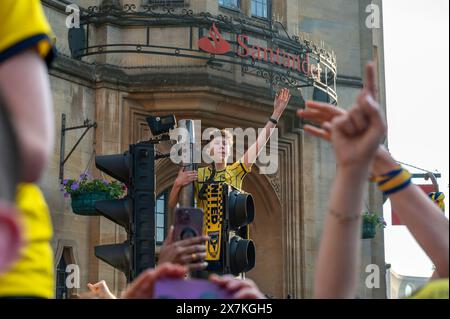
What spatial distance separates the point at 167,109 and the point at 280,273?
3.38 metres

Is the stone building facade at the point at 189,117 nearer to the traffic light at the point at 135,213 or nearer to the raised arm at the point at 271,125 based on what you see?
the raised arm at the point at 271,125

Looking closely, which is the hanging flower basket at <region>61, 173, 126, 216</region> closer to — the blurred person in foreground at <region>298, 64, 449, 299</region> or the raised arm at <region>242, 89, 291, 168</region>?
the raised arm at <region>242, 89, 291, 168</region>

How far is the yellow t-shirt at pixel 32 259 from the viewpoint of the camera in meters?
2.39

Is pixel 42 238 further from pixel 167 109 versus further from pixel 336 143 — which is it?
pixel 167 109

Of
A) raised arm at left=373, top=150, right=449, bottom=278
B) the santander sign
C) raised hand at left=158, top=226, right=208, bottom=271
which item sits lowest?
raised hand at left=158, top=226, right=208, bottom=271

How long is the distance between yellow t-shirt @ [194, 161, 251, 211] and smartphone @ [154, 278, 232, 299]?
20.4 feet

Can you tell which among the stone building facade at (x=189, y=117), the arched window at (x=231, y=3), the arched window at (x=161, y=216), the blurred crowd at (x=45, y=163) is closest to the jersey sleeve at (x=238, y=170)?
the stone building facade at (x=189, y=117)

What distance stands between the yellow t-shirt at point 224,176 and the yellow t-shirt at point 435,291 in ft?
20.2

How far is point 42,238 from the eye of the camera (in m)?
2.46

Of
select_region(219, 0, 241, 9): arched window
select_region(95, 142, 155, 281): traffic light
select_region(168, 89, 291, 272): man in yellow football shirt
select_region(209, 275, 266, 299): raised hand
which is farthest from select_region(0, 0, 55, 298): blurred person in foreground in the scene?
select_region(219, 0, 241, 9): arched window

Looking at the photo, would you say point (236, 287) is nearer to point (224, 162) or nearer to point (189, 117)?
point (224, 162)

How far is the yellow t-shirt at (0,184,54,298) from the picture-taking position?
2389 mm

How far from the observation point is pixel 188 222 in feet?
10.8
